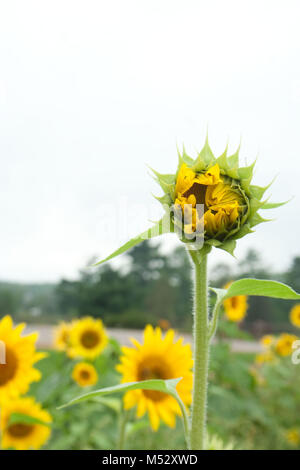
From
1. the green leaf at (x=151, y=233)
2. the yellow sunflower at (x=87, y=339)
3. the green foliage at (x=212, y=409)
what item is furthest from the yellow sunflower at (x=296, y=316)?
the green leaf at (x=151, y=233)

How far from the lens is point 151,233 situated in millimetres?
615

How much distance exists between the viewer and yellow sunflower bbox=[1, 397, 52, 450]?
4.75ft

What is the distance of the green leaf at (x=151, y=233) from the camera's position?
0.61m

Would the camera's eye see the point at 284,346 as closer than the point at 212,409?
No

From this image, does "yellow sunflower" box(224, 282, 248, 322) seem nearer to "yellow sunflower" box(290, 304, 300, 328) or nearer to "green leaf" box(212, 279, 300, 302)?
"yellow sunflower" box(290, 304, 300, 328)

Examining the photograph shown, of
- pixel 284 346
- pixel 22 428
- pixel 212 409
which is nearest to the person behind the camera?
pixel 22 428

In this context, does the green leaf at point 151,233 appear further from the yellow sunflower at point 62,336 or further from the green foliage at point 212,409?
the yellow sunflower at point 62,336

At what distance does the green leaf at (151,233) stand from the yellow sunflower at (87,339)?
1983 millimetres

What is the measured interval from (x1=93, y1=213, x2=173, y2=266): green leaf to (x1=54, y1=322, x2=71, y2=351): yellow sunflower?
2.25 meters

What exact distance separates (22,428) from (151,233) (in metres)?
1.27

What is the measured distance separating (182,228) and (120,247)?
88mm

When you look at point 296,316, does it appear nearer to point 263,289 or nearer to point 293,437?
point 293,437

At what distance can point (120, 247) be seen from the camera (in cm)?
61

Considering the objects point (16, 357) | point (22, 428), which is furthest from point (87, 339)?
point (16, 357)
